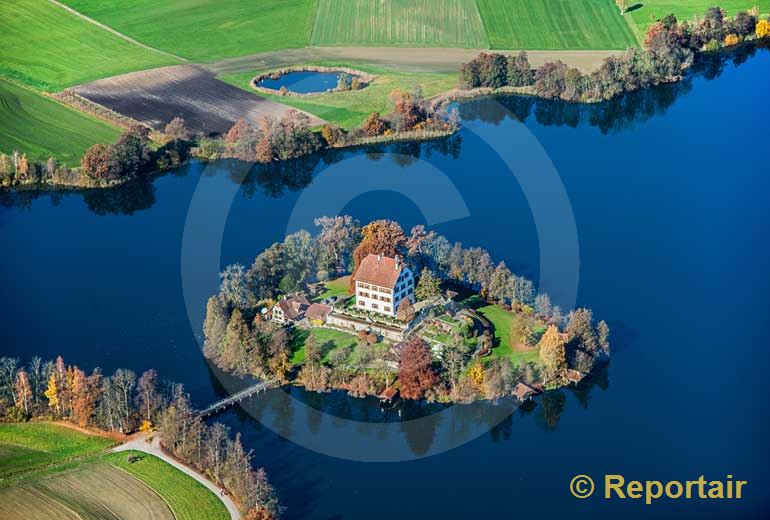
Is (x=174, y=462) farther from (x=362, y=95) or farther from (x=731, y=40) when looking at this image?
(x=731, y=40)

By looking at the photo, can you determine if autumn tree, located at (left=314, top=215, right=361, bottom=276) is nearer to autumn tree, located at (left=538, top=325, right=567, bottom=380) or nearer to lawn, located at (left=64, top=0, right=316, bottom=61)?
autumn tree, located at (left=538, top=325, right=567, bottom=380)

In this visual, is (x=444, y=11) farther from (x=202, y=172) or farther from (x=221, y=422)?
(x=221, y=422)

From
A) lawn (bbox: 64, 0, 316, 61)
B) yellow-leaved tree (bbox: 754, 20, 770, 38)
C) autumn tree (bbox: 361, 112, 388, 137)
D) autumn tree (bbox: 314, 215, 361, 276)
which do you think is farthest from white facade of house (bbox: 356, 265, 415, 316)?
yellow-leaved tree (bbox: 754, 20, 770, 38)

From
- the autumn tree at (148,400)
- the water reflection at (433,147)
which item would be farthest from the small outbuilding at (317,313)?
the water reflection at (433,147)

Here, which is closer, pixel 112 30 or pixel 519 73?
pixel 519 73

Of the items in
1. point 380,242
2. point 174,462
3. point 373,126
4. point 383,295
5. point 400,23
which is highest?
point 400,23

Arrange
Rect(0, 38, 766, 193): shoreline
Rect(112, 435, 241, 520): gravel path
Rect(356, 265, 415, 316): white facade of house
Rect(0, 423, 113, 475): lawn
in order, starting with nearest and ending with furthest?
Rect(112, 435, 241, 520): gravel path, Rect(0, 423, 113, 475): lawn, Rect(356, 265, 415, 316): white facade of house, Rect(0, 38, 766, 193): shoreline

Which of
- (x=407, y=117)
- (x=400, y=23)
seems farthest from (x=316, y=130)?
(x=400, y=23)
